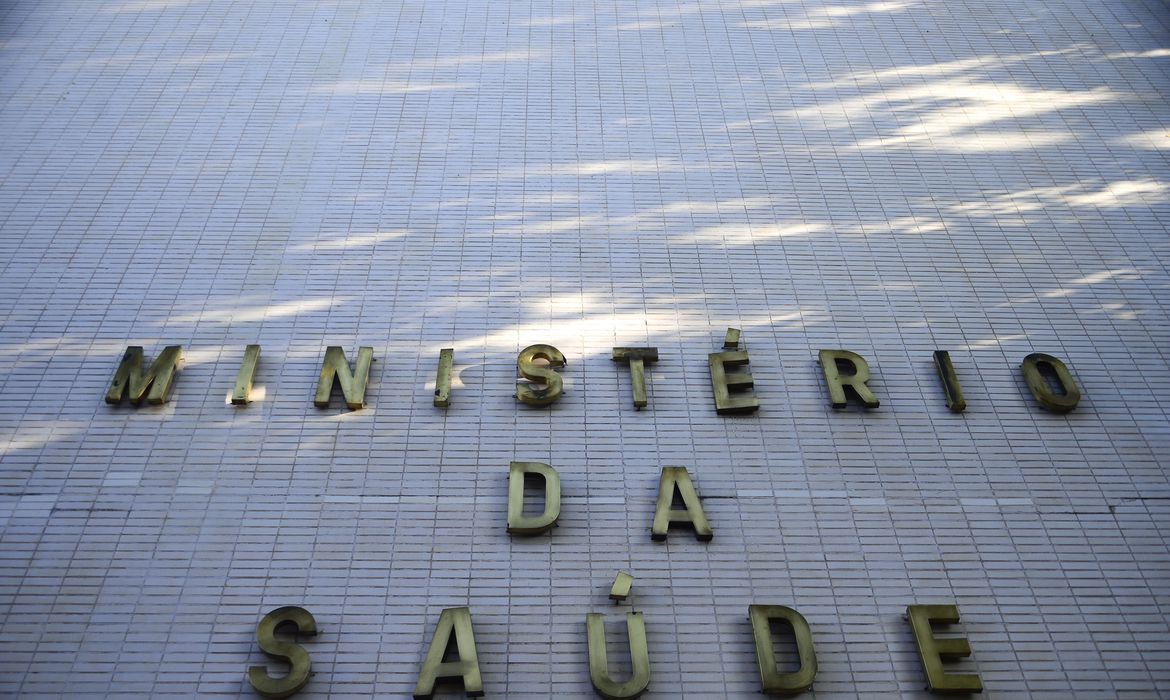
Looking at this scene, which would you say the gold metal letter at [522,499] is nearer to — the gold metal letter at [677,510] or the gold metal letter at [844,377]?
the gold metal letter at [677,510]

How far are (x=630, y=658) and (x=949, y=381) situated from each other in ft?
10.3

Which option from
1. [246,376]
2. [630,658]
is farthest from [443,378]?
[630,658]

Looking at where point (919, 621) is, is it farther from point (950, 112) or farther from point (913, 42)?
point (913, 42)

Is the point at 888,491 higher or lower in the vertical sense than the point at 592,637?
higher

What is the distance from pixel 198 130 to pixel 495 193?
9.47 feet

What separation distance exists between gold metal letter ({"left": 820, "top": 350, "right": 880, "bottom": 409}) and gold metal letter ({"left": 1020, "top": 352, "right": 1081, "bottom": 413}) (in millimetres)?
1171

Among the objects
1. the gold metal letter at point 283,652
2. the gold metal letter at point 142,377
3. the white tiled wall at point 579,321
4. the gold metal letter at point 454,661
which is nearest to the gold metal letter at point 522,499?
the white tiled wall at point 579,321

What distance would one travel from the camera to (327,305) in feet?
23.3

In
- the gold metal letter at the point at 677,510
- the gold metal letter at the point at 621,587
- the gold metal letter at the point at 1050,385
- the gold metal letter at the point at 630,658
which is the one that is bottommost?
the gold metal letter at the point at 630,658

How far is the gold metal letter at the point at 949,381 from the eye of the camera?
21.4ft

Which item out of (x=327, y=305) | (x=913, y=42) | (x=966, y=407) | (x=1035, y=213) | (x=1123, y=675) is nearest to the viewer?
(x=1123, y=675)

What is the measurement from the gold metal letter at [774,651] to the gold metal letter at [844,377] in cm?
173

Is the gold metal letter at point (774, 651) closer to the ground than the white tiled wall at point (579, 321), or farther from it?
closer to the ground

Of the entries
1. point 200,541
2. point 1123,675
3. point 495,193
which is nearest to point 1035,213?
point 1123,675
